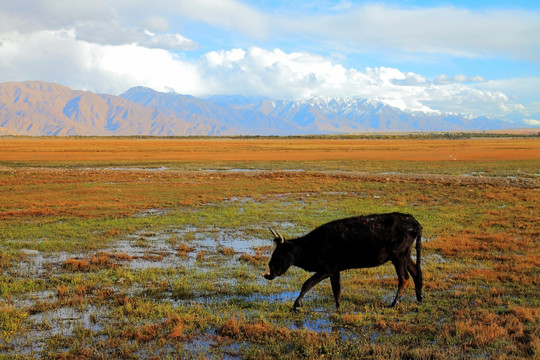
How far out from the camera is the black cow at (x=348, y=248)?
959cm

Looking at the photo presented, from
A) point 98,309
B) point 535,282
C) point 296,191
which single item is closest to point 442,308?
point 535,282

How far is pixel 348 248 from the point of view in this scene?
9.59 m

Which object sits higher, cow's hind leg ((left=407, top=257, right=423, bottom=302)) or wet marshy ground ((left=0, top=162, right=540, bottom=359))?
cow's hind leg ((left=407, top=257, right=423, bottom=302))

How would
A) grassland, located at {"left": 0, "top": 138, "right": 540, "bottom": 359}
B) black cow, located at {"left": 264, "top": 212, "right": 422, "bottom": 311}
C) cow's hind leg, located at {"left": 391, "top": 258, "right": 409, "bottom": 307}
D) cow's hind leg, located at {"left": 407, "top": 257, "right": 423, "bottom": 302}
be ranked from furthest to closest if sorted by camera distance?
cow's hind leg, located at {"left": 407, "top": 257, "right": 423, "bottom": 302}, cow's hind leg, located at {"left": 391, "top": 258, "right": 409, "bottom": 307}, black cow, located at {"left": 264, "top": 212, "right": 422, "bottom": 311}, grassland, located at {"left": 0, "top": 138, "right": 540, "bottom": 359}

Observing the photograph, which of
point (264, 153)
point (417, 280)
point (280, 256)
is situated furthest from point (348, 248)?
point (264, 153)

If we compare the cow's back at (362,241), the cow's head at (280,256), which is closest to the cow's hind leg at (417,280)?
the cow's back at (362,241)

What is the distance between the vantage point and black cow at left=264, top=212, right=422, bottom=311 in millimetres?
9586

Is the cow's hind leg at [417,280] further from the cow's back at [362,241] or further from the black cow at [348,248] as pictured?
the cow's back at [362,241]

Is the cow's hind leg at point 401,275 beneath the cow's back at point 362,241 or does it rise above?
beneath

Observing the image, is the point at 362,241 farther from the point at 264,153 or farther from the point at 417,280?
the point at 264,153

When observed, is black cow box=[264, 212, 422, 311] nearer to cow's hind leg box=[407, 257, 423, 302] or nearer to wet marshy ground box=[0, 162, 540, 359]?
cow's hind leg box=[407, 257, 423, 302]

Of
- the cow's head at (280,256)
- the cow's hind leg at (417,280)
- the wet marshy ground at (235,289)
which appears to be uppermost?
the cow's head at (280,256)

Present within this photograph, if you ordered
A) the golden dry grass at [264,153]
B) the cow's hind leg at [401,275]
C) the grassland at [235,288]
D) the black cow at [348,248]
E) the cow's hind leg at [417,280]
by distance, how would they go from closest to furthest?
the grassland at [235,288] → the black cow at [348,248] → the cow's hind leg at [401,275] → the cow's hind leg at [417,280] → the golden dry grass at [264,153]

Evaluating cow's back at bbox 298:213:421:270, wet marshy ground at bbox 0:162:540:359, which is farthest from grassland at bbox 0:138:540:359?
cow's back at bbox 298:213:421:270
